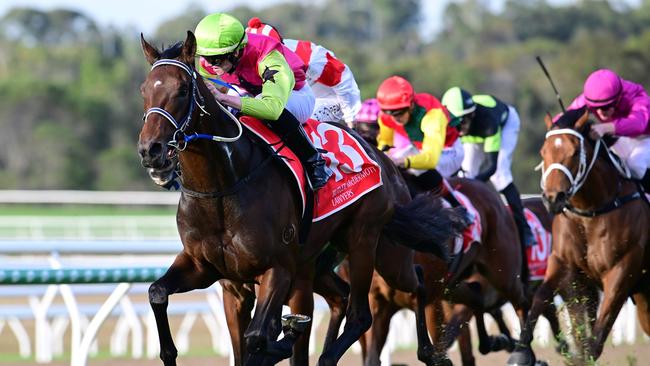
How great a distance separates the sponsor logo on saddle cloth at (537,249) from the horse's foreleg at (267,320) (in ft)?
13.2

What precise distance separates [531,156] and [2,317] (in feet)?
96.2

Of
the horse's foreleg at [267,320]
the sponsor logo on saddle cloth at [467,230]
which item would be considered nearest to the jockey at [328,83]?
the sponsor logo on saddle cloth at [467,230]

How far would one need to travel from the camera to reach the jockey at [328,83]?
266 inches

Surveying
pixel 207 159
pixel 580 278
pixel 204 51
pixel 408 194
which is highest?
pixel 204 51

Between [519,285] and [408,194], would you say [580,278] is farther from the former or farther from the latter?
[408,194]

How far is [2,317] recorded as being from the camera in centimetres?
1021

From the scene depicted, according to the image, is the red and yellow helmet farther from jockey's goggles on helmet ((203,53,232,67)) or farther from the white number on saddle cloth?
jockey's goggles on helmet ((203,53,232,67))

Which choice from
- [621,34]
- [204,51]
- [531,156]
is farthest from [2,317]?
[621,34]

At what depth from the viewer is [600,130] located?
7.06 meters

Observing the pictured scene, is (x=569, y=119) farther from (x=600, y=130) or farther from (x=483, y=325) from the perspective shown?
(x=483, y=325)

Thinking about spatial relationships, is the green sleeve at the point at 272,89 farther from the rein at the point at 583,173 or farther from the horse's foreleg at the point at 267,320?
the rein at the point at 583,173

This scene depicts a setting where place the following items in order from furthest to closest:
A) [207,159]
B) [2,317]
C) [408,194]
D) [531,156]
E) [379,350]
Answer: [531,156]
[2,317]
[379,350]
[408,194]
[207,159]

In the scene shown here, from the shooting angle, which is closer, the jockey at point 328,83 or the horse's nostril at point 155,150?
the horse's nostril at point 155,150

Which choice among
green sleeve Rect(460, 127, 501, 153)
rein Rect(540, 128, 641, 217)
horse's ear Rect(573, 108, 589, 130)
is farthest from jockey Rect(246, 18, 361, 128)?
green sleeve Rect(460, 127, 501, 153)
